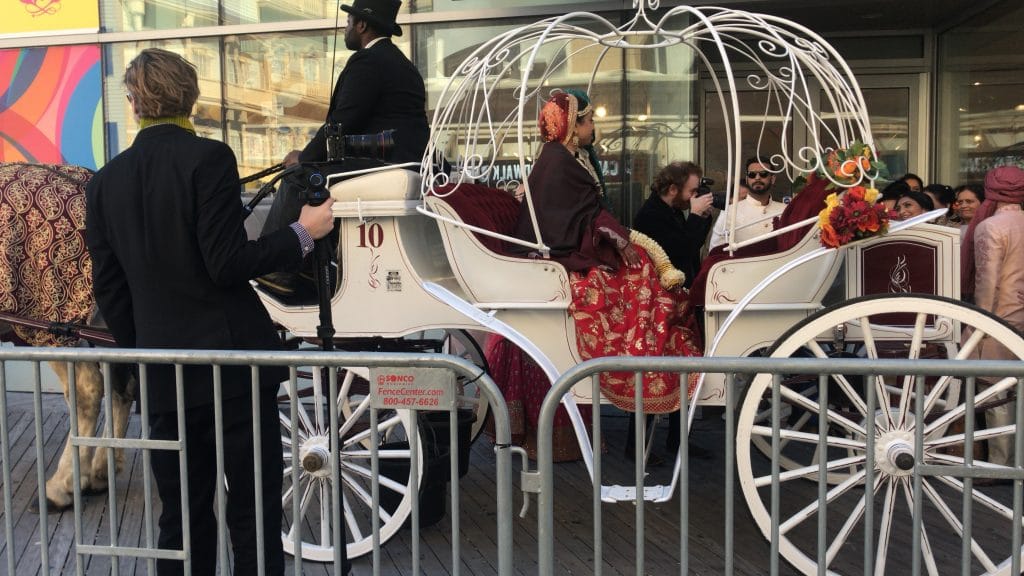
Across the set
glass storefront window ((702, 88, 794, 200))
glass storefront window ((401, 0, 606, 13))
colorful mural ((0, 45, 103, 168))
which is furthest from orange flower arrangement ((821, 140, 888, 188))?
colorful mural ((0, 45, 103, 168))

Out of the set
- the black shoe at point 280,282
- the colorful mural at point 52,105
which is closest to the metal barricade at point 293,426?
the black shoe at point 280,282

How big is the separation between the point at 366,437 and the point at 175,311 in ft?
4.42

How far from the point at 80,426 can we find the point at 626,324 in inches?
116

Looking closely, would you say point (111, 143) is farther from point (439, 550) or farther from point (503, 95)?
point (439, 550)

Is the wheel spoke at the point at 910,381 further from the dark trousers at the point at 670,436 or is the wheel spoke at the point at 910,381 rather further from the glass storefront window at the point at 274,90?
the glass storefront window at the point at 274,90

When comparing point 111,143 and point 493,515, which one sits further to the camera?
point 111,143

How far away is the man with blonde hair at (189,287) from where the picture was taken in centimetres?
284

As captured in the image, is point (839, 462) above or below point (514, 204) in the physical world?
below

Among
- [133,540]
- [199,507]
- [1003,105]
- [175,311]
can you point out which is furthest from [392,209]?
[1003,105]

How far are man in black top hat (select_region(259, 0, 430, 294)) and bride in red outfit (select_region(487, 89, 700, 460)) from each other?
2.12 feet

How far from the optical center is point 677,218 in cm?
571

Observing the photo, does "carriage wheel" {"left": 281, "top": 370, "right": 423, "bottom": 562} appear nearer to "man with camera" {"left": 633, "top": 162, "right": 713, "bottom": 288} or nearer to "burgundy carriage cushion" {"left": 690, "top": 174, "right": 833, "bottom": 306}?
"burgundy carriage cushion" {"left": 690, "top": 174, "right": 833, "bottom": 306}

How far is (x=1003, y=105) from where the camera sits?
822cm

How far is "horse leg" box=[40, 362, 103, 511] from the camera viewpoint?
4727mm
